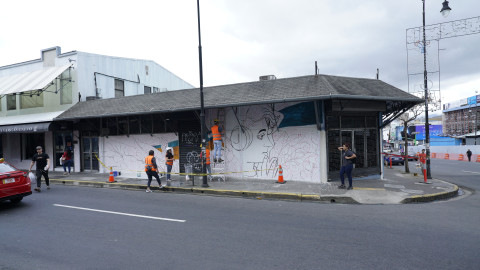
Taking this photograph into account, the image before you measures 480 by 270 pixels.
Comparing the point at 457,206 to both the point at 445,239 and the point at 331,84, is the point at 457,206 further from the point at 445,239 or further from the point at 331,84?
the point at 331,84

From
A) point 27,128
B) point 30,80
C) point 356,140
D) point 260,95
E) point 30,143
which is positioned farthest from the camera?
point 30,143

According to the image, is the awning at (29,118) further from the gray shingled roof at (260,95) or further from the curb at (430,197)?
the curb at (430,197)

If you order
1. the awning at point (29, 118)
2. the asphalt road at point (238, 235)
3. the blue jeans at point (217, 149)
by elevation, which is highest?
the awning at point (29, 118)

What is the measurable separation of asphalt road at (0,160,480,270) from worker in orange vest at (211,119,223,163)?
160 inches

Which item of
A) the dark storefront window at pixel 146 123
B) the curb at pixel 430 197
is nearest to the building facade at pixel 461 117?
the curb at pixel 430 197

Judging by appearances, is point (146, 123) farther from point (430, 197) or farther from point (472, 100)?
point (472, 100)

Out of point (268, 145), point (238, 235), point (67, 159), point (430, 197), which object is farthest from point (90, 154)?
point (430, 197)

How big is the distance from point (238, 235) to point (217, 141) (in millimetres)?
Result: 7308

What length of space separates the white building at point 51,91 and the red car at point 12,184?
337 inches

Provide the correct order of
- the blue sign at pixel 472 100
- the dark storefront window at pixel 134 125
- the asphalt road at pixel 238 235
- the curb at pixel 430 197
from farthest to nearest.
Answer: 1. the blue sign at pixel 472 100
2. the dark storefront window at pixel 134 125
3. the curb at pixel 430 197
4. the asphalt road at pixel 238 235

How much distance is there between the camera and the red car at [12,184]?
7.84 meters

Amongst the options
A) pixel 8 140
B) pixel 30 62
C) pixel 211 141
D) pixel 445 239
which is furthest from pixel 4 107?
pixel 445 239

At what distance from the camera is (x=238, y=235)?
555cm

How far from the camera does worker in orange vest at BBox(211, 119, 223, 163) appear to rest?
12430 millimetres
